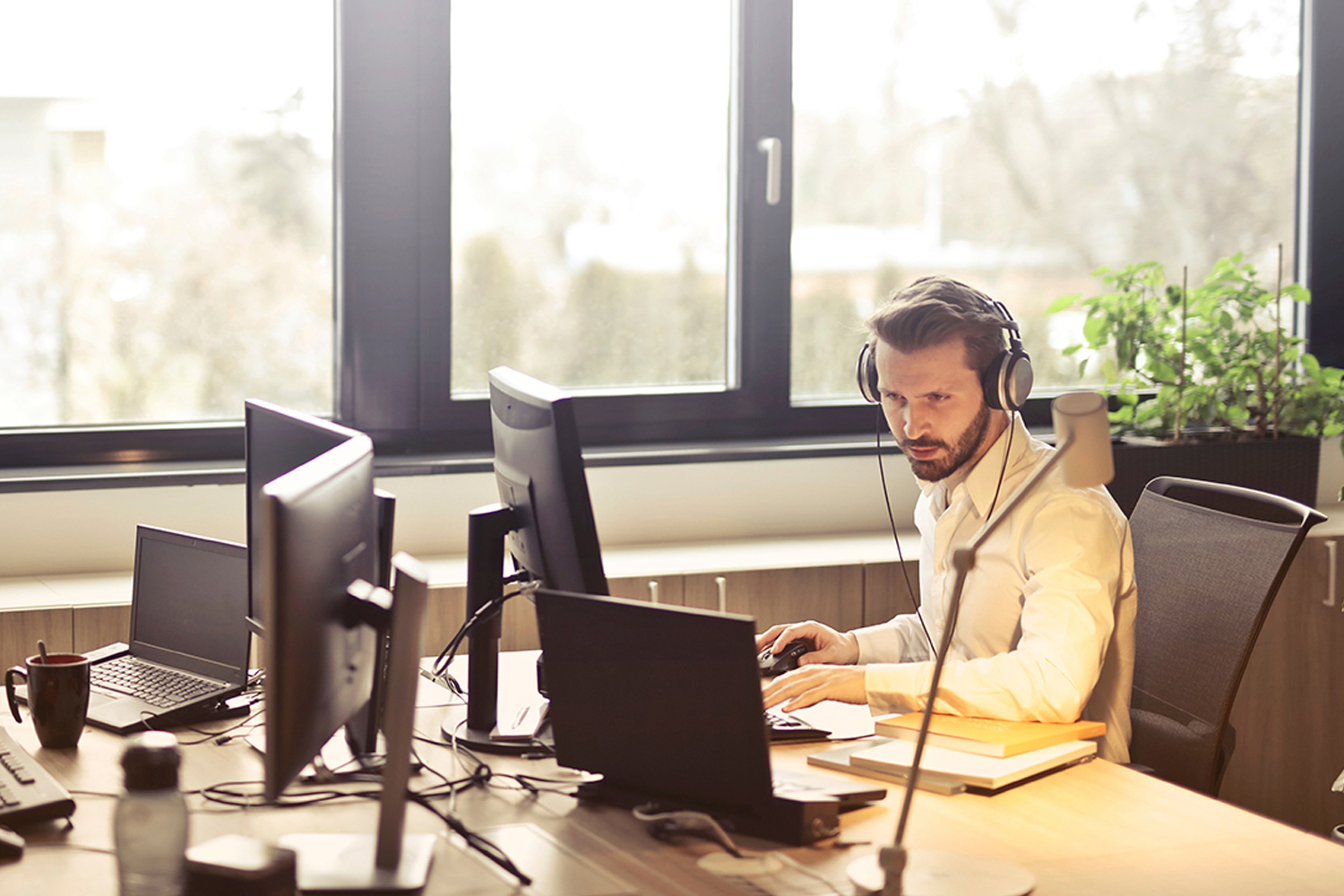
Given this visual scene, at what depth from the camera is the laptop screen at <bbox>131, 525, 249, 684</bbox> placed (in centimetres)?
185

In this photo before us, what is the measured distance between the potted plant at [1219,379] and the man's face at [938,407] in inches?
46.9


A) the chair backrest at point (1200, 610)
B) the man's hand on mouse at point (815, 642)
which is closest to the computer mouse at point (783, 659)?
the man's hand on mouse at point (815, 642)

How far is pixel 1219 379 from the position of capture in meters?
3.12

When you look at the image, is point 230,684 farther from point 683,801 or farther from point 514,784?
point 683,801

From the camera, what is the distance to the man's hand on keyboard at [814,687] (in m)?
1.75

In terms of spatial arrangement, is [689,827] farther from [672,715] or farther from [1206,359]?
[1206,359]

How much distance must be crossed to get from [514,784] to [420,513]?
1322 millimetres

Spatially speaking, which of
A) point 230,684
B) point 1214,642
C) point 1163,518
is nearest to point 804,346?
point 1163,518

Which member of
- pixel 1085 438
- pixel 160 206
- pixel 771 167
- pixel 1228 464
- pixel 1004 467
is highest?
pixel 771 167

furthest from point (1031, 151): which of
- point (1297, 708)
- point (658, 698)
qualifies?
point (658, 698)

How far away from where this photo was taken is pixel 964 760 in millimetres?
1576

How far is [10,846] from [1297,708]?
2.56m

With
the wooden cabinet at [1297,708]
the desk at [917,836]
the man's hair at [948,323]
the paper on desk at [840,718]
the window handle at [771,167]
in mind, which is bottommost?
the wooden cabinet at [1297,708]

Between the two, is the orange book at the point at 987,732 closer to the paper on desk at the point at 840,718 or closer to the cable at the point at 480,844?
the paper on desk at the point at 840,718
